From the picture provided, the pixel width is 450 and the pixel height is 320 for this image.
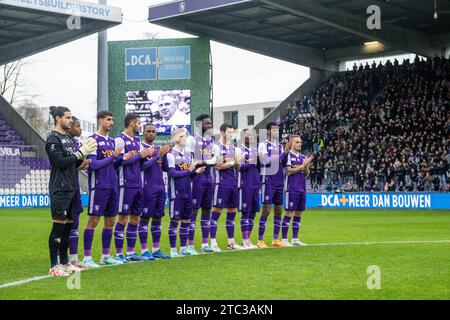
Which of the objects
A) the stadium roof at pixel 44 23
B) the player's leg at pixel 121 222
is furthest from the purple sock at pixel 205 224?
the stadium roof at pixel 44 23

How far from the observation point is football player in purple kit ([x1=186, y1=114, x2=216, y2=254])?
1335 centimetres

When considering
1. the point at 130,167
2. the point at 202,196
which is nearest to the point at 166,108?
the point at 202,196

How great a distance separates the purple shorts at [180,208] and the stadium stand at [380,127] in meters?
22.0

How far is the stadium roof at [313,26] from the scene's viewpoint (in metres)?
35.1

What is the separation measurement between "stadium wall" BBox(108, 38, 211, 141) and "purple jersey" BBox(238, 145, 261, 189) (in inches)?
961

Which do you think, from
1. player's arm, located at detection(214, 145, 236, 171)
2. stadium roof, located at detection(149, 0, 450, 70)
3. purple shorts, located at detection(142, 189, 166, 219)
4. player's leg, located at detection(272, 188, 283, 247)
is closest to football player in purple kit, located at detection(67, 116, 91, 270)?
purple shorts, located at detection(142, 189, 166, 219)

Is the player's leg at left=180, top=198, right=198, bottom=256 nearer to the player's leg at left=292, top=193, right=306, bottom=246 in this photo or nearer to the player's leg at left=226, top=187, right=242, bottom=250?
the player's leg at left=226, top=187, right=242, bottom=250

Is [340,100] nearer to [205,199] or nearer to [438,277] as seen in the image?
[205,199]

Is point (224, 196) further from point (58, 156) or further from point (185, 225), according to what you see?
point (58, 156)

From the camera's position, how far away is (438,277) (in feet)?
31.1

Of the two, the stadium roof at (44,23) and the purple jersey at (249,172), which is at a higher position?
the stadium roof at (44,23)

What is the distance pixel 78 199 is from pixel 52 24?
31362mm

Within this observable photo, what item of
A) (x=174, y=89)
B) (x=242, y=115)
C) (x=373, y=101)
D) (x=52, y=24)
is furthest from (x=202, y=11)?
(x=242, y=115)

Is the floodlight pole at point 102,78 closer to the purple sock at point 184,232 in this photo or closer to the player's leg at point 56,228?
the purple sock at point 184,232
